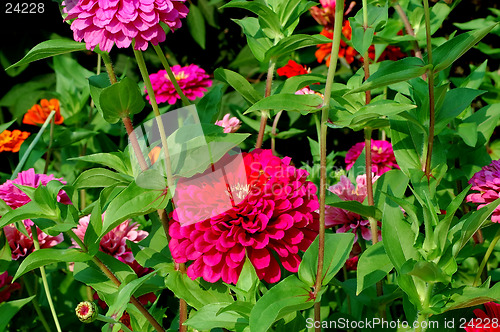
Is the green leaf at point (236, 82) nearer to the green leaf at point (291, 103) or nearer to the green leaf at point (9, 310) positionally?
the green leaf at point (291, 103)

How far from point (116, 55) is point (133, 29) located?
1.36 meters

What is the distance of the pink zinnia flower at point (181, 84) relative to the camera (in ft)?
4.02

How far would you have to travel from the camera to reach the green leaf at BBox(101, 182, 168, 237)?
1.98 feet

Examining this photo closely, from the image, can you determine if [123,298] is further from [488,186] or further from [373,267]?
[488,186]

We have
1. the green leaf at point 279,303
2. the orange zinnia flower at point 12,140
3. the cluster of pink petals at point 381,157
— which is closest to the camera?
the green leaf at point 279,303

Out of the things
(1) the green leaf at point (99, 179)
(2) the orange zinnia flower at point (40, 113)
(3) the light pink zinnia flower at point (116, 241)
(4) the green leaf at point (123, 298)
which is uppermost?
(1) the green leaf at point (99, 179)

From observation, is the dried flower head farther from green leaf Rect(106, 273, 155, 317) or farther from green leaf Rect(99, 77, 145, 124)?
green leaf Rect(99, 77, 145, 124)

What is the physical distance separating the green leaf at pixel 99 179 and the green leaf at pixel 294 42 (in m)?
0.25

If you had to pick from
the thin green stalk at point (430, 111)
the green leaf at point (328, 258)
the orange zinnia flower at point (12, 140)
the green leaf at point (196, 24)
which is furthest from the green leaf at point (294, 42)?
the green leaf at point (196, 24)

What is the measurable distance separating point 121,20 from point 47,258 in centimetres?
27

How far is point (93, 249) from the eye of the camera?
2.10 ft

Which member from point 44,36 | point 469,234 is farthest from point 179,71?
point 469,234

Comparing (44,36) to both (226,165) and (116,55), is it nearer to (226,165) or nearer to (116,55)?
(116,55)

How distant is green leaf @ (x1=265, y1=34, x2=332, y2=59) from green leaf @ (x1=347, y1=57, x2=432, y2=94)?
0.26 feet
